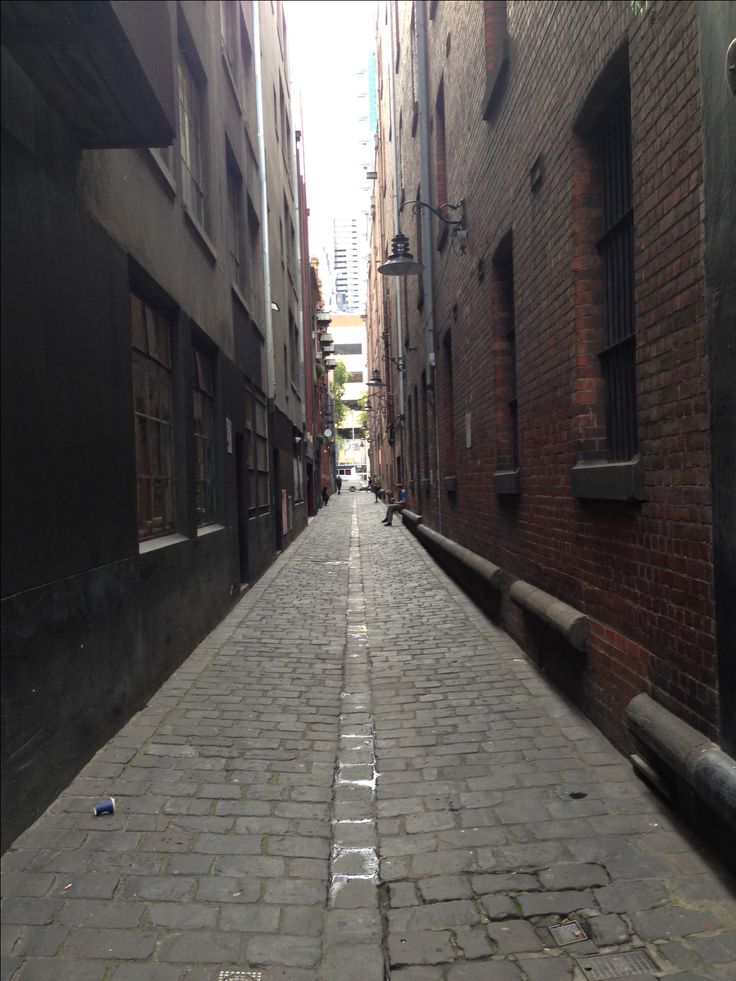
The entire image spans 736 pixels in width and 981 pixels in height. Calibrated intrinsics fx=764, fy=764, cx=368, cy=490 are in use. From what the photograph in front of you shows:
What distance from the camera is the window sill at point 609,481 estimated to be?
153 inches

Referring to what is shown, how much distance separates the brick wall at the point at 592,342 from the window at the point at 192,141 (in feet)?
10.2

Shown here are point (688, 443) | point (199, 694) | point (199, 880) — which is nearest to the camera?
point (199, 880)

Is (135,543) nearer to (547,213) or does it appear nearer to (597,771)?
(597,771)

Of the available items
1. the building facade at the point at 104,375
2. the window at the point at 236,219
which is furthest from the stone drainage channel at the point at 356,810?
the window at the point at 236,219

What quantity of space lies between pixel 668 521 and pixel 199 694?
374cm

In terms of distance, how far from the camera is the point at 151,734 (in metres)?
4.88

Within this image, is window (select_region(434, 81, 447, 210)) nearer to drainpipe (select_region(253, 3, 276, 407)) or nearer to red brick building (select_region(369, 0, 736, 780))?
drainpipe (select_region(253, 3, 276, 407))

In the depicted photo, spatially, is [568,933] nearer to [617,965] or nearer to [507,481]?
[617,965]

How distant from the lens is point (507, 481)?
708cm

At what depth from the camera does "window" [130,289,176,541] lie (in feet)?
19.7

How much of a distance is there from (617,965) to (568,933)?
215 millimetres

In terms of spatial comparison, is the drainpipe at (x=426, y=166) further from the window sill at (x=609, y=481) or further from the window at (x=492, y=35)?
the window sill at (x=609, y=481)

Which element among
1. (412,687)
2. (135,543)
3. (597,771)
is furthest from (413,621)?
(597,771)

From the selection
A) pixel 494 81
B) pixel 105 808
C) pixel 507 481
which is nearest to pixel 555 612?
pixel 507 481
